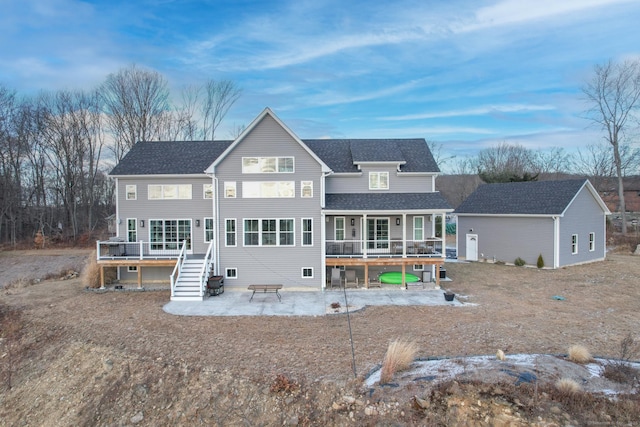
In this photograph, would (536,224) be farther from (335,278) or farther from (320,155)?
(320,155)

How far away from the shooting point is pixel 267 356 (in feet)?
30.9

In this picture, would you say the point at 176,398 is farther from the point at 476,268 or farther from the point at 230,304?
the point at 476,268

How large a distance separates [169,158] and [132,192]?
2.55 metres

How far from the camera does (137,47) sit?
25750 mm

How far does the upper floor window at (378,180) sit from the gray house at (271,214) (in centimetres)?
5

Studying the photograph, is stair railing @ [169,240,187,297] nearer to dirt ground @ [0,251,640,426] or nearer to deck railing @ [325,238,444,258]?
dirt ground @ [0,251,640,426]

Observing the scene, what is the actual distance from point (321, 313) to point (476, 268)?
12.6 meters

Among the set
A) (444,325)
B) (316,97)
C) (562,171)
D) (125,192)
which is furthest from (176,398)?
(562,171)

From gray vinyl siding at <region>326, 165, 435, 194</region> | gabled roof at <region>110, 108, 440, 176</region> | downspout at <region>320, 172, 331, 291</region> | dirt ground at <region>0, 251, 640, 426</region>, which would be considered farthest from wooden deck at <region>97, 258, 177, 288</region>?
gray vinyl siding at <region>326, 165, 435, 194</region>

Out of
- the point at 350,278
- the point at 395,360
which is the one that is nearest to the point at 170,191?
the point at 350,278

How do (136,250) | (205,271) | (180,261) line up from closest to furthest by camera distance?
(205,271)
(180,261)
(136,250)

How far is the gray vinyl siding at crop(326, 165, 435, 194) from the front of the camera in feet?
60.0

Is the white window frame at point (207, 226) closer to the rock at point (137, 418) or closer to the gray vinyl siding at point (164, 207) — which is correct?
the gray vinyl siding at point (164, 207)

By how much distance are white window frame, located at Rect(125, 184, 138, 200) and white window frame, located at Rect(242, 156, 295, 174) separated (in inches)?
238
